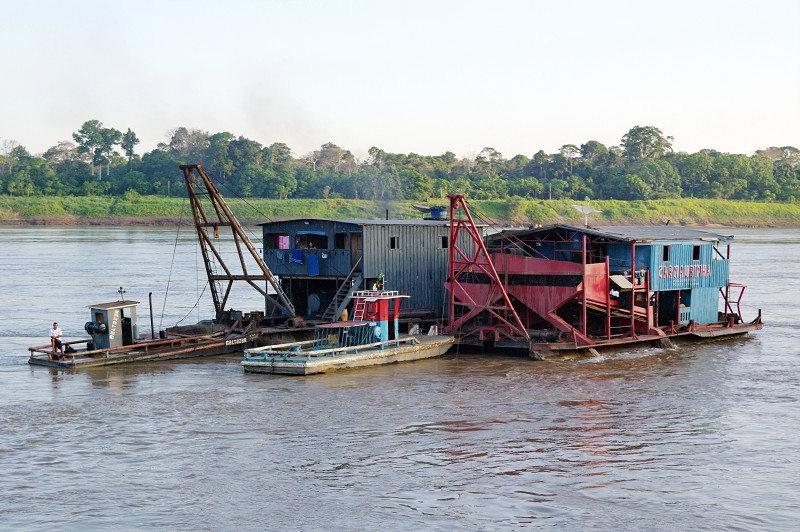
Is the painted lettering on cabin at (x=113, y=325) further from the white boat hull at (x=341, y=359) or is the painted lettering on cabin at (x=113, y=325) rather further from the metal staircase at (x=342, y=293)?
the metal staircase at (x=342, y=293)

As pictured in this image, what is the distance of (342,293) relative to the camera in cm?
3972

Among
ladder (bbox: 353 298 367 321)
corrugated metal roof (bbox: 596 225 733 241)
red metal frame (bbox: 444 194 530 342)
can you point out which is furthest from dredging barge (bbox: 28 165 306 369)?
corrugated metal roof (bbox: 596 225 733 241)

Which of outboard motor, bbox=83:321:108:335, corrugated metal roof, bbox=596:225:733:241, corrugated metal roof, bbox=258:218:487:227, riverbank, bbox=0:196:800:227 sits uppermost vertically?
riverbank, bbox=0:196:800:227

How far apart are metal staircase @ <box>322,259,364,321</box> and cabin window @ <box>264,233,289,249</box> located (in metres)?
3.34

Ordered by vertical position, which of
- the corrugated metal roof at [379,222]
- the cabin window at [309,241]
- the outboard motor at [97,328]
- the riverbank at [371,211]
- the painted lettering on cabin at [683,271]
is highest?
the riverbank at [371,211]

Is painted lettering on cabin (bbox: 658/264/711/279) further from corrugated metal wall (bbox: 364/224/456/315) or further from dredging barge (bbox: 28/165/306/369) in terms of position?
dredging barge (bbox: 28/165/306/369)

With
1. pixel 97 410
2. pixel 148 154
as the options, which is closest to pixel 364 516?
pixel 97 410

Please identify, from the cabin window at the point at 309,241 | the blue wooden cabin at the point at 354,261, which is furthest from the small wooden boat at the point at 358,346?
the cabin window at the point at 309,241

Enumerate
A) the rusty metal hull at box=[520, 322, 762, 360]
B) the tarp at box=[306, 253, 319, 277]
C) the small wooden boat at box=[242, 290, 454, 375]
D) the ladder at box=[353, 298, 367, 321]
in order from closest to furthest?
the small wooden boat at box=[242, 290, 454, 375], the ladder at box=[353, 298, 367, 321], the rusty metal hull at box=[520, 322, 762, 360], the tarp at box=[306, 253, 319, 277]

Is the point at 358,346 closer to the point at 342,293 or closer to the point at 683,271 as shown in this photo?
the point at 342,293

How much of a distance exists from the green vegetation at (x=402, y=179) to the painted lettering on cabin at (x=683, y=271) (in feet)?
347

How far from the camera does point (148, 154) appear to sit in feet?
575

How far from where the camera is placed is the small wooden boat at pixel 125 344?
3447cm

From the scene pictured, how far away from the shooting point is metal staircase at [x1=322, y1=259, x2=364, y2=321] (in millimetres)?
38594
